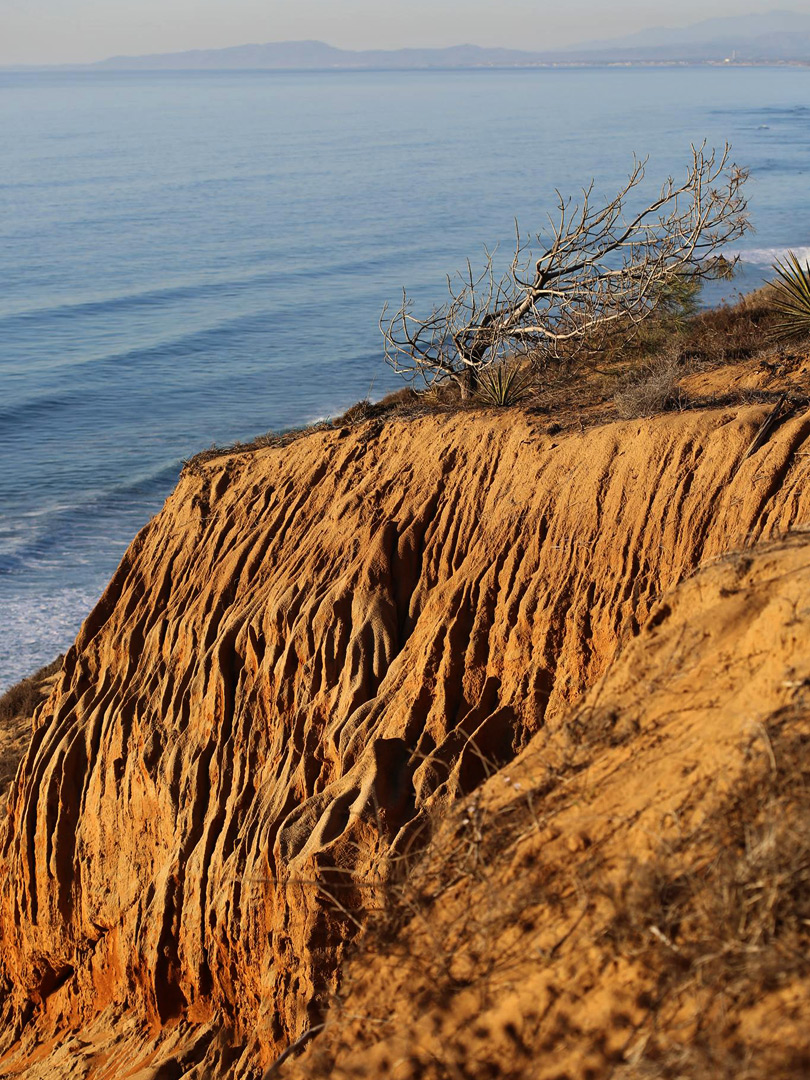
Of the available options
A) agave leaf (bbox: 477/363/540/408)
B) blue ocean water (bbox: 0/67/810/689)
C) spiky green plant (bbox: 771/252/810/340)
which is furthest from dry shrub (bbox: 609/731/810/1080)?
blue ocean water (bbox: 0/67/810/689)

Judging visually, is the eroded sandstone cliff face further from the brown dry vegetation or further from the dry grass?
the brown dry vegetation

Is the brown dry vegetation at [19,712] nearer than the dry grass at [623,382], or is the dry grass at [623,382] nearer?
the dry grass at [623,382]

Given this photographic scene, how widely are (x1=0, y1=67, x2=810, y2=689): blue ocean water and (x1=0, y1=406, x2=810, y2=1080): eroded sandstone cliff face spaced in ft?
39.8

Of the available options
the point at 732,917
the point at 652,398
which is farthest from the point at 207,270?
the point at 732,917

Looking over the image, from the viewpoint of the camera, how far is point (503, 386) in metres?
12.4

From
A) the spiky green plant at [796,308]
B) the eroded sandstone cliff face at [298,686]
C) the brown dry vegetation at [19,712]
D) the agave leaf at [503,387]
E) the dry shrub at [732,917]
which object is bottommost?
the brown dry vegetation at [19,712]

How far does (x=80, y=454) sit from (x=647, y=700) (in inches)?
1351

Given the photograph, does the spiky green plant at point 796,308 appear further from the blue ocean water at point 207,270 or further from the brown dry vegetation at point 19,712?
the blue ocean water at point 207,270

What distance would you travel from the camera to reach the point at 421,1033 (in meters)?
4.54

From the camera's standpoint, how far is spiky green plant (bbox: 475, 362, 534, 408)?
40.6 feet

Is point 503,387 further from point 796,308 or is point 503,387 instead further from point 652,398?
point 796,308

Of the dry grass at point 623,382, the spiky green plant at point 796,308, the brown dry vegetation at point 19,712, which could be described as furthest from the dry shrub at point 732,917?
the brown dry vegetation at point 19,712

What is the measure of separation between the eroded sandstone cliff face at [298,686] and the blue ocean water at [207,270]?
12135 millimetres

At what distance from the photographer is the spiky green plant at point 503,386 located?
1238cm
